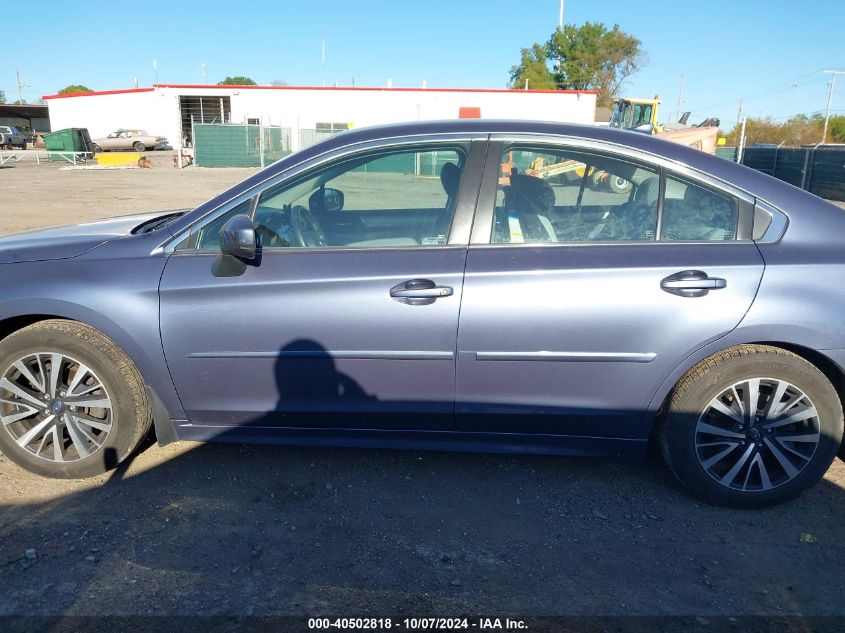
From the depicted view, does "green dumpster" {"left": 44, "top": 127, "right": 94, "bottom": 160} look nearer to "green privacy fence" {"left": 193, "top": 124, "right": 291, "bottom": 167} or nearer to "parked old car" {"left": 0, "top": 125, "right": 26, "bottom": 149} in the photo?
"green privacy fence" {"left": 193, "top": 124, "right": 291, "bottom": 167}

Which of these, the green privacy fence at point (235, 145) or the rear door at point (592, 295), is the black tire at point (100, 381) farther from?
the green privacy fence at point (235, 145)

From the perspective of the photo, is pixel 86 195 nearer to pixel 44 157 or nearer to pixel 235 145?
pixel 235 145

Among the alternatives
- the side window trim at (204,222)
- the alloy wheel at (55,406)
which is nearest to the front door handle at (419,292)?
the side window trim at (204,222)

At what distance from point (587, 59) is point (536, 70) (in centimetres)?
540

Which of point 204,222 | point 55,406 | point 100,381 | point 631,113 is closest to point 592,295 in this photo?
point 204,222

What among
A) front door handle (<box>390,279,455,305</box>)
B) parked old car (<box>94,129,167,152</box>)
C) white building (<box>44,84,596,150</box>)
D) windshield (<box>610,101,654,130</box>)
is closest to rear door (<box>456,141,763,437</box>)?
front door handle (<box>390,279,455,305</box>)

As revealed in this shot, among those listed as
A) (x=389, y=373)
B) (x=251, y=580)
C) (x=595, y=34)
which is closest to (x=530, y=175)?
(x=389, y=373)

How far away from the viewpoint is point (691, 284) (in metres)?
3.01

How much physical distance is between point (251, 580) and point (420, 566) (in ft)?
2.23

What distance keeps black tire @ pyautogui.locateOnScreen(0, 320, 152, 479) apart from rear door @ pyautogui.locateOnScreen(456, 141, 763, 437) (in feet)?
5.20

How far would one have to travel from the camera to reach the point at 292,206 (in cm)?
341

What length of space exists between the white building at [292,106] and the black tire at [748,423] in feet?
114

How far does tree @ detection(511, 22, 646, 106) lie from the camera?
67.4 m

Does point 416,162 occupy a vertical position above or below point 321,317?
above
